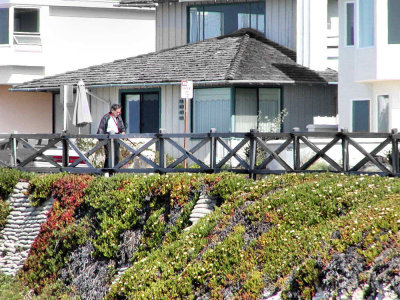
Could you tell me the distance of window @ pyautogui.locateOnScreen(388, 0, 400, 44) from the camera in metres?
23.2

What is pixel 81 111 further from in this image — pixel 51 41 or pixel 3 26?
pixel 3 26

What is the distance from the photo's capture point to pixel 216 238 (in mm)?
14328

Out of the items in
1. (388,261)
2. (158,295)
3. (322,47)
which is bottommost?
(158,295)

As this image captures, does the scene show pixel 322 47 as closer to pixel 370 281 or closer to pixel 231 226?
pixel 231 226

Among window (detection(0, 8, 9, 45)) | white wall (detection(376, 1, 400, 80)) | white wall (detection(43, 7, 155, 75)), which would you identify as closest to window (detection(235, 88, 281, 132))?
white wall (detection(376, 1, 400, 80))

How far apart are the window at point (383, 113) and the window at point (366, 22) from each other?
1509mm

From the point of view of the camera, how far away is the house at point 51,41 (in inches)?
1341

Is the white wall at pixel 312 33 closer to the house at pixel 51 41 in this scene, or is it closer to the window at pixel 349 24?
the window at pixel 349 24

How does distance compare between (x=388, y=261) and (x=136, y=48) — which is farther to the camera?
(x=136, y=48)

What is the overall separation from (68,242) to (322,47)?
43.7ft

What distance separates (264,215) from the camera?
1410 cm

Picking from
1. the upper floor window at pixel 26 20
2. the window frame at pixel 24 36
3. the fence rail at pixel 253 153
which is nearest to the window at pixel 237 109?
the fence rail at pixel 253 153

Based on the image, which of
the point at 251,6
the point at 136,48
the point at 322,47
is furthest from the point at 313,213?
the point at 136,48

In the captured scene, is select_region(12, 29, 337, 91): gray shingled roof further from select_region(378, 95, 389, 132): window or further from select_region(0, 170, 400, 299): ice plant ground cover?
select_region(0, 170, 400, 299): ice plant ground cover
